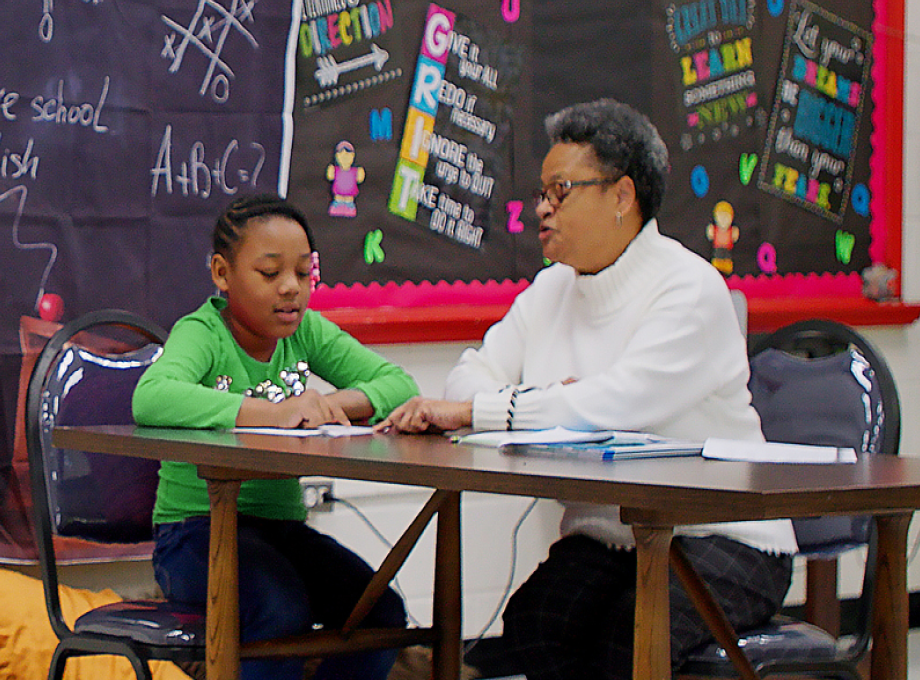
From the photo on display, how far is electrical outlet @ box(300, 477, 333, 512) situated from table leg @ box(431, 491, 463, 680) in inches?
33.0

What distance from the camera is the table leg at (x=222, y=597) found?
1490 millimetres

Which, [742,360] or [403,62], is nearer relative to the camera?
[742,360]

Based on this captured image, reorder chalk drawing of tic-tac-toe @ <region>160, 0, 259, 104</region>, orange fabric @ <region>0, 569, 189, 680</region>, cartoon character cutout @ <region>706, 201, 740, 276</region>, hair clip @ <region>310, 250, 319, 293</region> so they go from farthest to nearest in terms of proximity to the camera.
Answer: cartoon character cutout @ <region>706, 201, 740, 276</region> → hair clip @ <region>310, 250, 319, 293</region> → chalk drawing of tic-tac-toe @ <region>160, 0, 259, 104</region> → orange fabric @ <region>0, 569, 189, 680</region>

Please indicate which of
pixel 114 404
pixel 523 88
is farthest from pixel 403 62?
pixel 114 404

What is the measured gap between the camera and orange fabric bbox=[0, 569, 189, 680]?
2.13m

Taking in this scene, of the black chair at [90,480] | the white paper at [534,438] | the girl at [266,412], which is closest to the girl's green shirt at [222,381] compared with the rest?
the girl at [266,412]

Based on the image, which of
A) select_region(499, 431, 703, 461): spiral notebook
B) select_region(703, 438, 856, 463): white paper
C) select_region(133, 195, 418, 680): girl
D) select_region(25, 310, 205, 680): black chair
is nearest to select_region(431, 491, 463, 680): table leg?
select_region(133, 195, 418, 680): girl

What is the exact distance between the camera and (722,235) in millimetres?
3146

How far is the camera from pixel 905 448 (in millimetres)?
3436

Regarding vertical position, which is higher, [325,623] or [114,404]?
[114,404]

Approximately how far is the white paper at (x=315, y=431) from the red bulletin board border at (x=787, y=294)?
3.24 ft

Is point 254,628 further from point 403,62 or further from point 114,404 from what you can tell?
point 403,62

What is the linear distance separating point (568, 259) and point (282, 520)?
0.66 meters

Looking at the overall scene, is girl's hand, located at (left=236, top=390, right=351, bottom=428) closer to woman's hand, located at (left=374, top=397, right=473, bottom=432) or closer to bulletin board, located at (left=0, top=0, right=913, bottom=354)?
woman's hand, located at (left=374, top=397, right=473, bottom=432)
